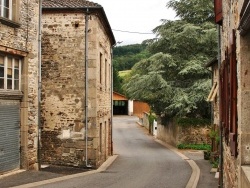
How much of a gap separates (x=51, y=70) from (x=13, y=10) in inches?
172

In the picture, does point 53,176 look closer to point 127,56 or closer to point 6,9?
point 6,9

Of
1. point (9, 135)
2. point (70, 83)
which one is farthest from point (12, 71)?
point (70, 83)

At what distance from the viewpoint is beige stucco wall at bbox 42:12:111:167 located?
16.5 metres

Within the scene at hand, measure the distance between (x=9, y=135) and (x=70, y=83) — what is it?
14.8 feet

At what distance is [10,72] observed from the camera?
41.9 feet

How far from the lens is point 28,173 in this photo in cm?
1306

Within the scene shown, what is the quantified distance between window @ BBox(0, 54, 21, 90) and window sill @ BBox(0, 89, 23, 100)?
0.53 ft

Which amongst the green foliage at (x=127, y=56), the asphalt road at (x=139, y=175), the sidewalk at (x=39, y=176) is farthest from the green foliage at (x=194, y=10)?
the green foliage at (x=127, y=56)

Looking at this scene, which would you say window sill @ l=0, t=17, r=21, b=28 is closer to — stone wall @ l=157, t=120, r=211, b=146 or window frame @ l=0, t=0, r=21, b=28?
window frame @ l=0, t=0, r=21, b=28

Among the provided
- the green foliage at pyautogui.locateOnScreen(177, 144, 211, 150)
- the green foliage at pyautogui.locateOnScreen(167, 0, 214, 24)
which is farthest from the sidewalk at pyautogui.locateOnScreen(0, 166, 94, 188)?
the green foliage at pyautogui.locateOnScreen(167, 0, 214, 24)

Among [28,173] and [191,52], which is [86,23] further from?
[191,52]

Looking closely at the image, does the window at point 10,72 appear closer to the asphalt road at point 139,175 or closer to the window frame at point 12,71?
the window frame at point 12,71

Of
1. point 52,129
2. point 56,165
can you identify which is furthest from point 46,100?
point 56,165

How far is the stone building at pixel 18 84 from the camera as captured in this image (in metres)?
12.4
